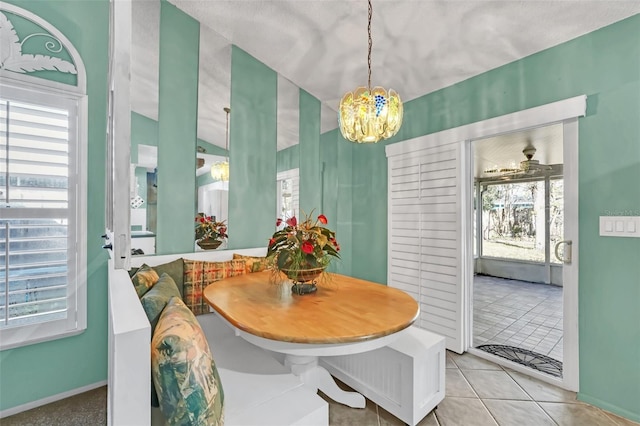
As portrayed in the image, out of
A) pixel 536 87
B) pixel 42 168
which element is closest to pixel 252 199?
pixel 42 168

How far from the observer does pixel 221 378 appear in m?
1.36

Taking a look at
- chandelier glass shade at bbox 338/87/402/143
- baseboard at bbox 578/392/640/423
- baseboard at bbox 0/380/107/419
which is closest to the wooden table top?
chandelier glass shade at bbox 338/87/402/143

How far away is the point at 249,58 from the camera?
280 centimetres

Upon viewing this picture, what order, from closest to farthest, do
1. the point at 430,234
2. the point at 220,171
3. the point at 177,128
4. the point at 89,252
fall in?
1. the point at 89,252
2. the point at 177,128
3. the point at 220,171
4. the point at 430,234

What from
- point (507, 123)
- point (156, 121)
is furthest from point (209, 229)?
point (507, 123)

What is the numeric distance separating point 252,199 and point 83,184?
1263 mm

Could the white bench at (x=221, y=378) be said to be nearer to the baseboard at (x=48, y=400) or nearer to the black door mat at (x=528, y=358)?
the baseboard at (x=48, y=400)

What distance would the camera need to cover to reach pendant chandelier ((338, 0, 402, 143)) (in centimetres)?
165

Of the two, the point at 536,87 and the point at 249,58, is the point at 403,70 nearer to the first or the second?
the point at 536,87

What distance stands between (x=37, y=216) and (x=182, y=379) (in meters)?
1.88

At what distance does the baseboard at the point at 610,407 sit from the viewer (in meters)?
1.70

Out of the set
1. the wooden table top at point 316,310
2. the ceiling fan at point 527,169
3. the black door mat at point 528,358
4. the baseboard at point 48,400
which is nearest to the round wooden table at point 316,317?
the wooden table top at point 316,310

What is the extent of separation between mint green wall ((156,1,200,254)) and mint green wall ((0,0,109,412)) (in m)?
0.37

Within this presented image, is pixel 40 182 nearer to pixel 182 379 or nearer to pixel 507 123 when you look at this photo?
pixel 182 379
